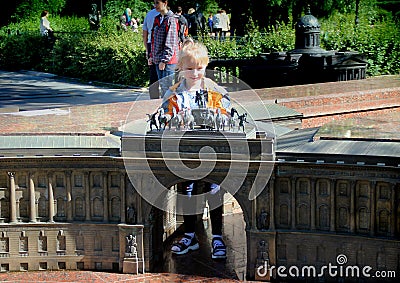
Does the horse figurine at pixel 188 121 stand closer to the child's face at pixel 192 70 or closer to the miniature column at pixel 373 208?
the child's face at pixel 192 70

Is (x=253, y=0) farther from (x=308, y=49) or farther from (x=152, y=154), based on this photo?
(x=152, y=154)

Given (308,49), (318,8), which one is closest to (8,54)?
(318,8)

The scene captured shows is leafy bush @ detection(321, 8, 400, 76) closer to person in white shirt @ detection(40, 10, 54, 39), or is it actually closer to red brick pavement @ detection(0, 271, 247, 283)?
person in white shirt @ detection(40, 10, 54, 39)

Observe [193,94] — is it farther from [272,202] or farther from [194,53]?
[272,202]

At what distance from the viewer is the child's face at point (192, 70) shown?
11.3m

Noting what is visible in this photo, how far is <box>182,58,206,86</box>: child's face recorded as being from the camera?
1126cm

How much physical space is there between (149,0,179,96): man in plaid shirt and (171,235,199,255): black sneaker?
3519 millimetres

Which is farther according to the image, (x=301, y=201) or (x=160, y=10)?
(x=160, y=10)

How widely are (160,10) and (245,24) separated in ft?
63.3

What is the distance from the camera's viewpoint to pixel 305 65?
73.0 feet

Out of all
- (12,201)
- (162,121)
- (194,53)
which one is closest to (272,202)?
(162,121)

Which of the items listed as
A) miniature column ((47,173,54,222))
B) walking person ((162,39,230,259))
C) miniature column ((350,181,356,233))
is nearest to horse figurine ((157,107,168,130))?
walking person ((162,39,230,259))

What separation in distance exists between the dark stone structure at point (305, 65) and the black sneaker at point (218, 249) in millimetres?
9786

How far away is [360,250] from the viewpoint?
1055 centimetres
